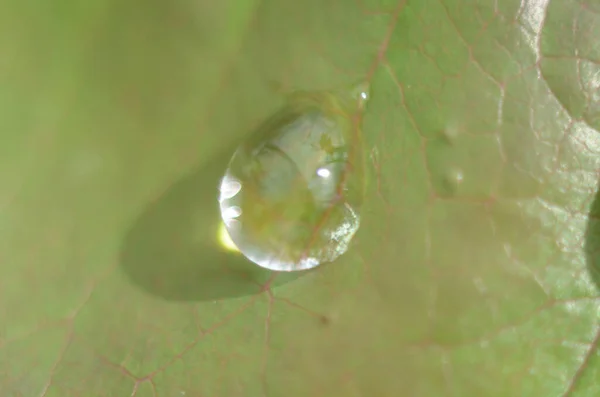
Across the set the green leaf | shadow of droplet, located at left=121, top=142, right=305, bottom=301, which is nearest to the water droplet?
the green leaf

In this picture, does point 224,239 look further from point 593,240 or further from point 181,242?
point 593,240

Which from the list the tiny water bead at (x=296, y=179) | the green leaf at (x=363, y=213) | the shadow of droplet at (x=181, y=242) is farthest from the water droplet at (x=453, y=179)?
the shadow of droplet at (x=181, y=242)

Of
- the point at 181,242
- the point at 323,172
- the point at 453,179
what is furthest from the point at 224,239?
the point at 453,179

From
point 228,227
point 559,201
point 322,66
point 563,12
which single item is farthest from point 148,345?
point 563,12

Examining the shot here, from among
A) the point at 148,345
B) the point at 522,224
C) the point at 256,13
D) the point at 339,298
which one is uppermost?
the point at 256,13

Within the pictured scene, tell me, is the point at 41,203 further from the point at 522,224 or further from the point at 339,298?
the point at 522,224

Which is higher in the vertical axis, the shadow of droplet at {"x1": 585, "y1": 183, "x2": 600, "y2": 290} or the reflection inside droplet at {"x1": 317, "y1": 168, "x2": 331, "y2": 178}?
the shadow of droplet at {"x1": 585, "y1": 183, "x2": 600, "y2": 290}

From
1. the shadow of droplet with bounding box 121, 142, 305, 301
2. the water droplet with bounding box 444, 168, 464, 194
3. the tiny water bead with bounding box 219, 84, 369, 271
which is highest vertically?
the water droplet with bounding box 444, 168, 464, 194

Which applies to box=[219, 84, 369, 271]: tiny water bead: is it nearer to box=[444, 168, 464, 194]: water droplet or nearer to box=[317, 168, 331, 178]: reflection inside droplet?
box=[317, 168, 331, 178]: reflection inside droplet

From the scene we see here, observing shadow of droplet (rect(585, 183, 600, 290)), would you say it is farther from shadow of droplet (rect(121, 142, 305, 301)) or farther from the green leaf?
shadow of droplet (rect(121, 142, 305, 301))
